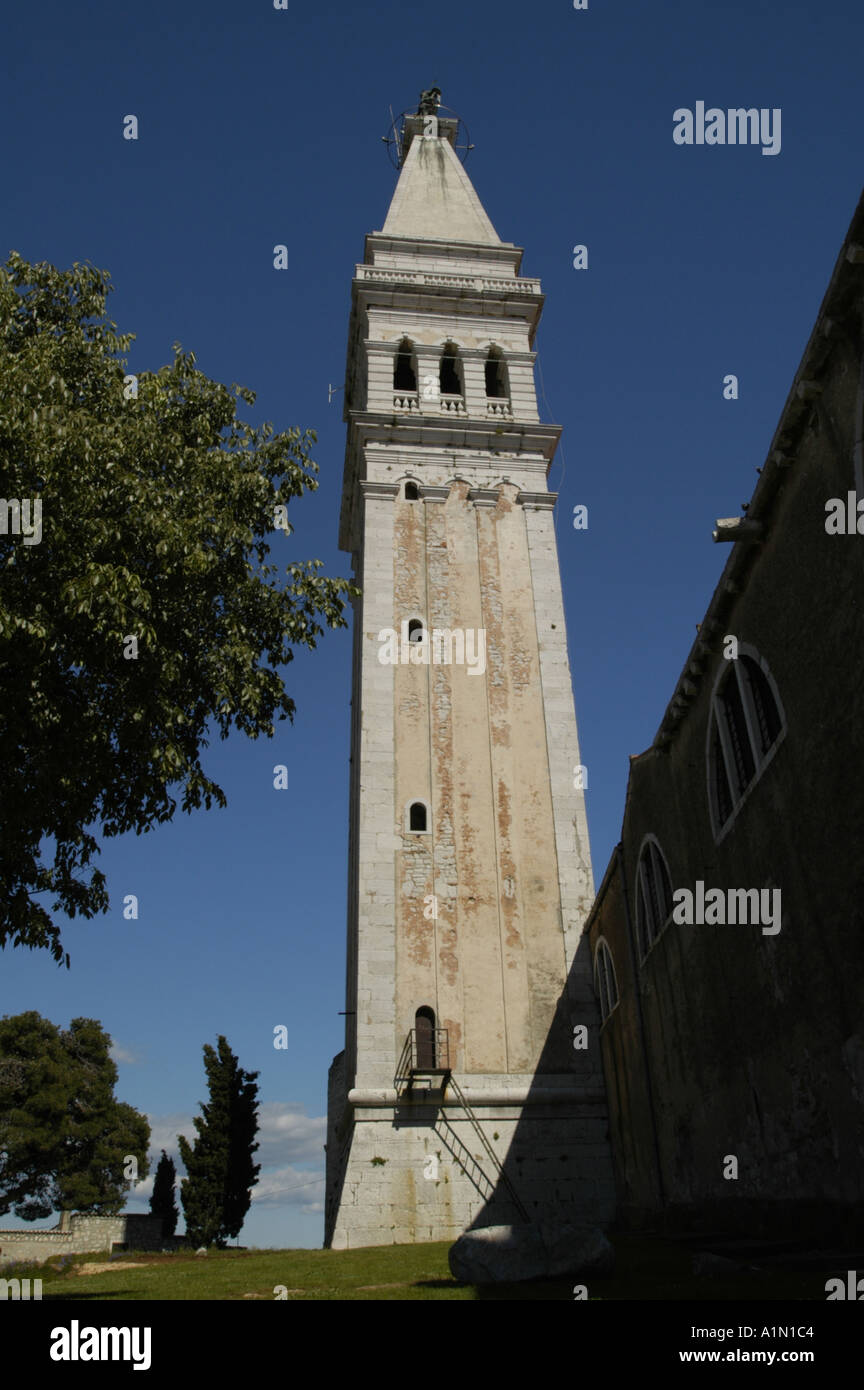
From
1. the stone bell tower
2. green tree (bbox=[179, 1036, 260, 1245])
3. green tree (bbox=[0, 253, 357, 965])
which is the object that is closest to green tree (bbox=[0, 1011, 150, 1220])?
green tree (bbox=[179, 1036, 260, 1245])

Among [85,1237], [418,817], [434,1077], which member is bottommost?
[85,1237]

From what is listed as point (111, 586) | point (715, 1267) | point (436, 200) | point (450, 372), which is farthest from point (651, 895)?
point (436, 200)

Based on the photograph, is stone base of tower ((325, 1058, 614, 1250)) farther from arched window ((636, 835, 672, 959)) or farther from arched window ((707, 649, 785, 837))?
arched window ((707, 649, 785, 837))

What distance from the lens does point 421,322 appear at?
33688mm

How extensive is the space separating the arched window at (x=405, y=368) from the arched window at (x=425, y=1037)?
68.4 ft

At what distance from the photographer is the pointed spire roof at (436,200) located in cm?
3678

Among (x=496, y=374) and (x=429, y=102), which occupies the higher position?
(x=429, y=102)

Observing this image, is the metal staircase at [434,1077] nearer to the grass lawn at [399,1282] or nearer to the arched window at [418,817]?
the grass lawn at [399,1282]

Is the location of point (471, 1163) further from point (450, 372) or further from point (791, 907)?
point (450, 372)

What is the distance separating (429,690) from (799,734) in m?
16.3

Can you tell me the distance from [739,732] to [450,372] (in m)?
23.9

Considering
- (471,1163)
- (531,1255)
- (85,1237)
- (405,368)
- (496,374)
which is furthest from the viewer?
(85,1237)

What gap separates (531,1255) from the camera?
9492 millimetres

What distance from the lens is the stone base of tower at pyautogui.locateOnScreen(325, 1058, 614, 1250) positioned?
19.8 meters
